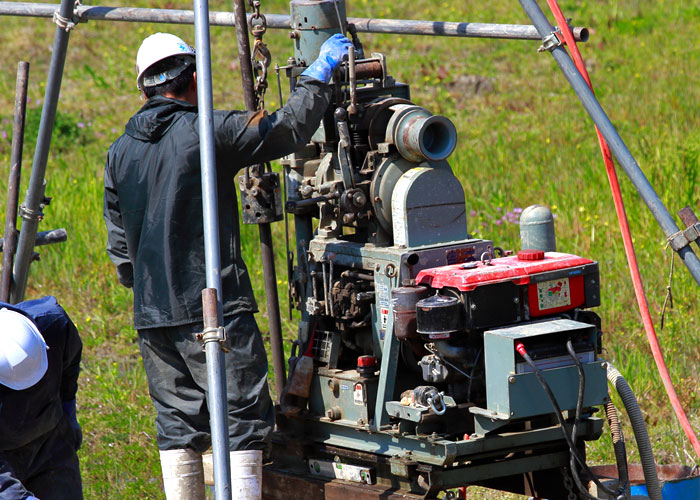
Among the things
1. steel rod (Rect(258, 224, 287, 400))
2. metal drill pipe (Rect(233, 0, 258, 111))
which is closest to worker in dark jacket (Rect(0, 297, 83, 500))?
steel rod (Rect(258, 224, 287, 400))

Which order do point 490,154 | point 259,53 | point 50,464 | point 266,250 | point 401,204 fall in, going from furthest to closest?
point 490,154, point 266,250, point 259,53, point 401,204, point 50,464

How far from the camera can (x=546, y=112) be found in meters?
11.9

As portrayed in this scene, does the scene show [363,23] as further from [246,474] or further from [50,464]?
[50,464]

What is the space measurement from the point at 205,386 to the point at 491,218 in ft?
15.7

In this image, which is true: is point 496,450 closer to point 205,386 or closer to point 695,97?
point 205,386

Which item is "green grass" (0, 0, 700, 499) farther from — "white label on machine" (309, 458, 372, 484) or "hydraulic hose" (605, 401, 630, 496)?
"white label on machine" (309, 458, 372, 484)

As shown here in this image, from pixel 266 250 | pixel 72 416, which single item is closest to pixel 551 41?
pixel 266 250

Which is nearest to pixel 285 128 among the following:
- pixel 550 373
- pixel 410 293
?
pixel 410 293

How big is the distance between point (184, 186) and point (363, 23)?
1.27m

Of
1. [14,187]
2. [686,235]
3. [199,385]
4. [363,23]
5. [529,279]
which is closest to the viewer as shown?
[686,235]

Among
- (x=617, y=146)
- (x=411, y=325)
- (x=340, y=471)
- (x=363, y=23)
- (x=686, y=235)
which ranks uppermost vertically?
(x=363, y=23)

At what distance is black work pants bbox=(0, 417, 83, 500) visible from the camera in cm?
414

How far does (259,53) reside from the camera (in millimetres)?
4828

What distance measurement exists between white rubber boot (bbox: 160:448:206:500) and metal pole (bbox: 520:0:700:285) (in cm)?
218
